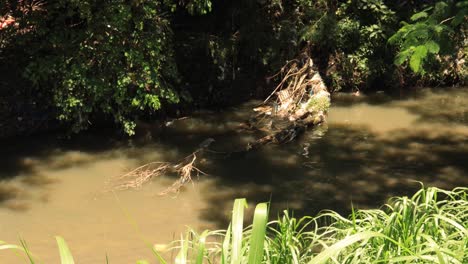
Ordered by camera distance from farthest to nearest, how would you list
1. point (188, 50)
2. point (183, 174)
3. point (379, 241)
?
1. point (188, 50)
2. point (183, 174)
3. point (379, 241)

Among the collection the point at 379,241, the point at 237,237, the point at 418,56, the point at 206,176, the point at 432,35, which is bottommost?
the point at 206,176

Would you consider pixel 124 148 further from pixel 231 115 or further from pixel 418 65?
pixel 418 65

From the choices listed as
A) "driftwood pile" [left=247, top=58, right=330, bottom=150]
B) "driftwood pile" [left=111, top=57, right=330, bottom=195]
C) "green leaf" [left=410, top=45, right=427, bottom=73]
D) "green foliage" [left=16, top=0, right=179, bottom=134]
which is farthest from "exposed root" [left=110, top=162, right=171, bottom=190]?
"green leaf" [left=410, top=45, right=427, bottom=73]

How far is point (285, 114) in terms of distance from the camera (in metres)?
8.73

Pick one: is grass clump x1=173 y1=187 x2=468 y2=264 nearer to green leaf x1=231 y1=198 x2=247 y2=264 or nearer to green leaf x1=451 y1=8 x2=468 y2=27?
green leaf x1=231 y1=198 x2=247 y2=264

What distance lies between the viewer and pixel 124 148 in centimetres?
786

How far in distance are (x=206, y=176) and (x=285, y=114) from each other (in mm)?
2339

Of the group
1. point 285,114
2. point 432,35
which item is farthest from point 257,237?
point 285,114

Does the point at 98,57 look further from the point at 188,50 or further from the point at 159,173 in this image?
the point at 188,50

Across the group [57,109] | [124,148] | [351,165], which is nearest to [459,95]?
[351,165]

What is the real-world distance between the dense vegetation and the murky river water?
589 millimetres

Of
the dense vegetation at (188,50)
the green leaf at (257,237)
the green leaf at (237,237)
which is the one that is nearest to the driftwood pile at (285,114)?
the dense vegetation at (188,50)

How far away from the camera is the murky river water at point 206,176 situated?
567 centimetres

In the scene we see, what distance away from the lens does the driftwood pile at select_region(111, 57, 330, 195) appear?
6.81 metres
